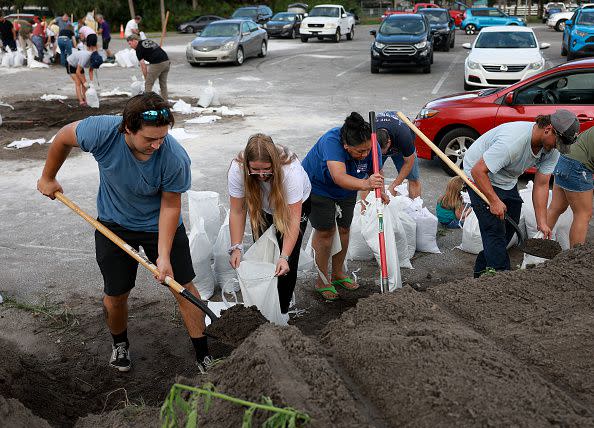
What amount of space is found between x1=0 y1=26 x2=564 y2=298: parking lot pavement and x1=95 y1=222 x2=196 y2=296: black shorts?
1549 millimetres

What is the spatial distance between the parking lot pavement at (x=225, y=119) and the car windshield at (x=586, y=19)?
155cm

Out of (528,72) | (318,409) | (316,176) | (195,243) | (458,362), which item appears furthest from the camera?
(528,72)

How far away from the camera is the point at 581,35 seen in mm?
19547

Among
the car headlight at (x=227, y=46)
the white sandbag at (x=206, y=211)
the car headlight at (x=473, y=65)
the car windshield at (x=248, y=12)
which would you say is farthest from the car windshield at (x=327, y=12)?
the white sandbag at (x=206, y=211)

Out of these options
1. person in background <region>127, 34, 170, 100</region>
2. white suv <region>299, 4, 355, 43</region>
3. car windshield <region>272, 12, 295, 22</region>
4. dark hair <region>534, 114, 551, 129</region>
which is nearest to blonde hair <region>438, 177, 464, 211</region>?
dark hair <region>534, 114, 551, 129</region>

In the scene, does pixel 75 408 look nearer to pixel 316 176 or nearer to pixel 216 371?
pixel 216 371

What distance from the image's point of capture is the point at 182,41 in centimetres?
3072

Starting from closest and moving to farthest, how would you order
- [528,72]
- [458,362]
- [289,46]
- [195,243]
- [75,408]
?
[458,362] < [75,408] < [195,243] < [528,72] < [289,46]

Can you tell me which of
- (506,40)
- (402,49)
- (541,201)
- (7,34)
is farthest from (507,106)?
(7,34)

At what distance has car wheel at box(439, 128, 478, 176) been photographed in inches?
334

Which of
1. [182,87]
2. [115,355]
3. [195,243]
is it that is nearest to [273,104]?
[182,87]

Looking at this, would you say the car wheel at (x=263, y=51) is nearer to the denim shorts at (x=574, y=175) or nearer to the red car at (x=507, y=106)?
the red car at (x=507, y=106)

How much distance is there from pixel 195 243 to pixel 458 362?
291 cm

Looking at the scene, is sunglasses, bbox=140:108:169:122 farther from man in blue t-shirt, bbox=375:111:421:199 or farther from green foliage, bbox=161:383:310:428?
man in blue t-shirt, bbox=375:111:421:199
